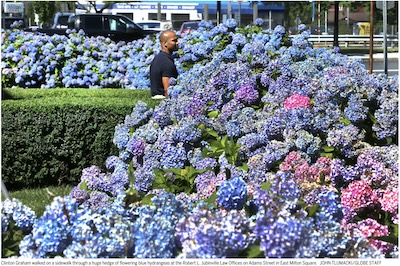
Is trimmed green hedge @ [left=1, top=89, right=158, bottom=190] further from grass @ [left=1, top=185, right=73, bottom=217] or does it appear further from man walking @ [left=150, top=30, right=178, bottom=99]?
man walking @ [left=150, top=30, right=178, bottom=99]

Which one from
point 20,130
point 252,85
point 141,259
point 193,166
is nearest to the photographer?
point 141,259

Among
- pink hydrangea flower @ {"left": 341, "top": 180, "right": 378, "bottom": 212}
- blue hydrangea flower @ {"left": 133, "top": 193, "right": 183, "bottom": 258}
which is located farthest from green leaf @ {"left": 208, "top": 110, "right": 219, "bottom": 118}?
blue hydrangea flower @ {"left": 133, "top": 193, "right": 183, "bottom": 258}

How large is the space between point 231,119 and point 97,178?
862mm

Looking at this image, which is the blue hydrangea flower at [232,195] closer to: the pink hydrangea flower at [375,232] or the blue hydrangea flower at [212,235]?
the blue hydrangea flower at [212,235]

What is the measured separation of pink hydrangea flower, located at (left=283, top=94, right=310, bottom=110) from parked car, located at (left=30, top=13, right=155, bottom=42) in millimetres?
19500

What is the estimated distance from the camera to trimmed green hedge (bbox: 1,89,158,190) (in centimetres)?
648

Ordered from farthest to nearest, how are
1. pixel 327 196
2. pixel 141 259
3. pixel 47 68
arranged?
pixel 47 68
pixel 327 196
pixel 141 259

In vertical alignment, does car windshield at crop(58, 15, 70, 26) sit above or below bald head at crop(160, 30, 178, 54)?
above

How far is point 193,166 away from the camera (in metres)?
4.07

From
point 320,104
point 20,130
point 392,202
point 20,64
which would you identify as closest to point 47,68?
point 20,64

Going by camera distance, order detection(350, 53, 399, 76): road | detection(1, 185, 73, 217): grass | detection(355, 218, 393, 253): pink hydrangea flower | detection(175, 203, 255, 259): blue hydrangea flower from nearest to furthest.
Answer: detection(175, 203, 255, 259): blue hydrangea flower < detection(355, 218, 393, 253): pink hydrangea flower < detection(1, 185, 73, 217): grass < detection(350, 53, 399, 76): road

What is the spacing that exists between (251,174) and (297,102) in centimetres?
79

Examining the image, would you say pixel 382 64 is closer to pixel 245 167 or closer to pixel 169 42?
pixel 169 42

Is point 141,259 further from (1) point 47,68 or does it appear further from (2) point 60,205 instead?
(1) point 47,68
